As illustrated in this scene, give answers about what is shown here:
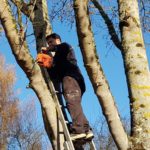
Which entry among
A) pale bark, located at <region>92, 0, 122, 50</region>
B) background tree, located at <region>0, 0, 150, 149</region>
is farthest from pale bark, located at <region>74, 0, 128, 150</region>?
pale bark, located at <region>92, 0, 122, 50</region>

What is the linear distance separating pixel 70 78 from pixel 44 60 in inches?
14.0

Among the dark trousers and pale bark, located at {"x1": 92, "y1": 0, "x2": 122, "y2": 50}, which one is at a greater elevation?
pale bark, located at {"x1": 92, "y1": 0, "x2": 122, "y2": 50}

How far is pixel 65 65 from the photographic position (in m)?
4.82

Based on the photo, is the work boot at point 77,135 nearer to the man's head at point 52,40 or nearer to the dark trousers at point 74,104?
the dark trousers at point 74,104

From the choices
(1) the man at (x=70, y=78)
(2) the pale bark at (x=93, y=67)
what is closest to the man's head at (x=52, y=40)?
(1) the man at (x=70, y=78)

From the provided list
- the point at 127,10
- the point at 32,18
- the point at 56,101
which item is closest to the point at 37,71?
the point at 56,101

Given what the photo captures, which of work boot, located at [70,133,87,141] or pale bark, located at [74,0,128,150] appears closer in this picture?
pale bark, located at [74,0,128,150]

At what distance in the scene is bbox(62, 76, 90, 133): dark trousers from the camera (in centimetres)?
458

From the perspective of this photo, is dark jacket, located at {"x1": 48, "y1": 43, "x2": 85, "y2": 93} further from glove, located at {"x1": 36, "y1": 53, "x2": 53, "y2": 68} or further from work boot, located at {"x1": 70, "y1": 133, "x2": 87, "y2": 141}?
work boot, located at {"x1": 70, "y1": 133, "x2": 87, "y2": 141}

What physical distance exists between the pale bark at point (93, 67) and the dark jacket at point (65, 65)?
1.31ft

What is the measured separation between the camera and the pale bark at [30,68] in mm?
4309

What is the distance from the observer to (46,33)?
4.90 metres

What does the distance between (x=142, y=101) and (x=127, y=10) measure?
951 mm

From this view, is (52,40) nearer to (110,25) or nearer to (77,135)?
(77,135)
